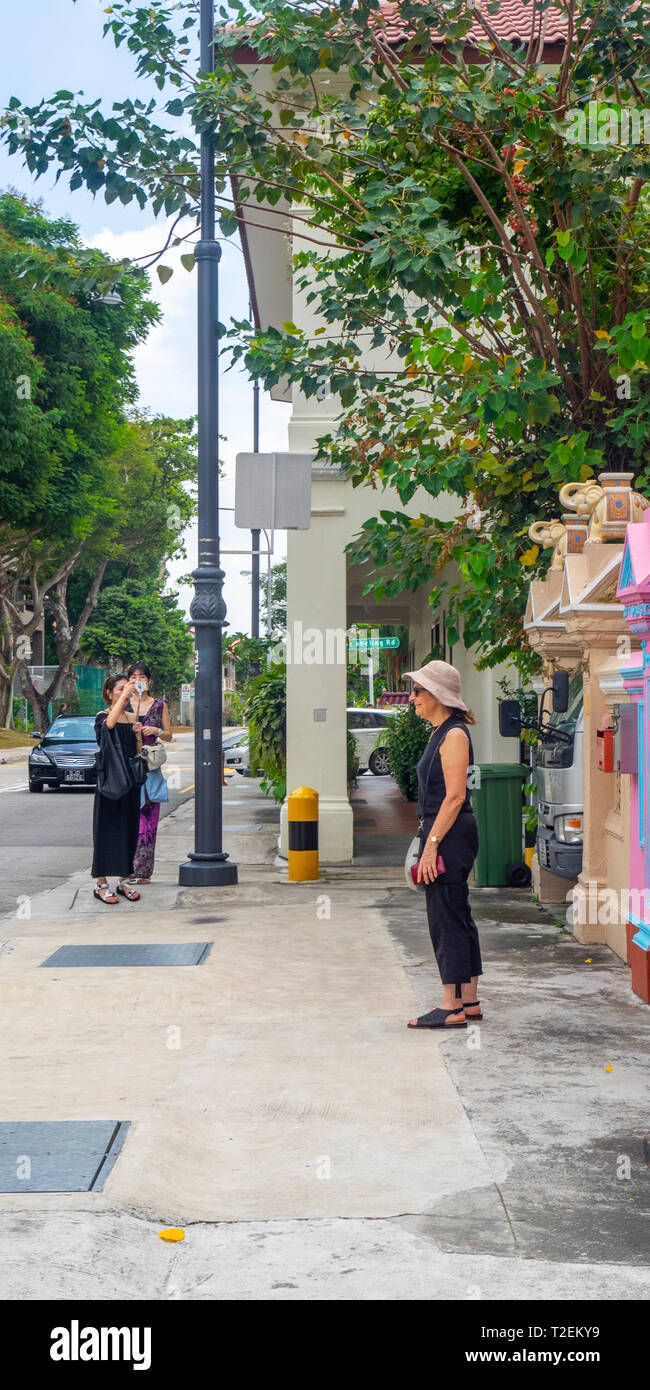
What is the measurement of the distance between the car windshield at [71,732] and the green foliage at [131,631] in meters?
36.9

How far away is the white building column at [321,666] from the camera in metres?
14.0

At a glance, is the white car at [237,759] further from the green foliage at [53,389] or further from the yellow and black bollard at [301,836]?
the yellow and black bollard at [301,836]

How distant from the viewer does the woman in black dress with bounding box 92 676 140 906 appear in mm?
10727

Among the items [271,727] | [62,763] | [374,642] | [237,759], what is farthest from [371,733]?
[271,727]

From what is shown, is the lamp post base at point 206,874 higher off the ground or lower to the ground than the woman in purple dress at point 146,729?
lower

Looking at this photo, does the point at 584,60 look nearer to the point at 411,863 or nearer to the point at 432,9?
the point at 432,9

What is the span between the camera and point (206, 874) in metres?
12.1

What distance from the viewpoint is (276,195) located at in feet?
33.4

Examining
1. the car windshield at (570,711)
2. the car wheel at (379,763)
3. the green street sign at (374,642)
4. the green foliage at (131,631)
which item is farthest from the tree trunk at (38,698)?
the car windshield at (570,711)

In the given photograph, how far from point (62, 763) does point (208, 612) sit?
13.9 m

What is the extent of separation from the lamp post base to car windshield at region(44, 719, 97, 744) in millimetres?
13983

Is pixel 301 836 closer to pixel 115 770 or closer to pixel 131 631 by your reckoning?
pixel 115 770

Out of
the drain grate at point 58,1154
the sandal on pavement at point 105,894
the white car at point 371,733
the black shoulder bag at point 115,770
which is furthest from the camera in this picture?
the white car at point 371,733
